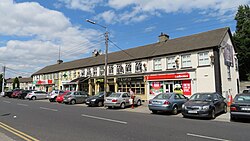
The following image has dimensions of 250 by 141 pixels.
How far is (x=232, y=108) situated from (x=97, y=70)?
2583 cm

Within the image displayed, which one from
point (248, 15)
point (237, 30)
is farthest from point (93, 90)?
point (248, 15)

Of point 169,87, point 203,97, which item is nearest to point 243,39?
point 169,87

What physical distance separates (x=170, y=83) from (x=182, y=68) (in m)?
2.24

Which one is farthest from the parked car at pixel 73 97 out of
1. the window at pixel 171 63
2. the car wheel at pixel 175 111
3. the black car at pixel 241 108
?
the black car at pixel 241 108

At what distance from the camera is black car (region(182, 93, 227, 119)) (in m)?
11.3

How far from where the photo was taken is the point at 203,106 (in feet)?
37.3

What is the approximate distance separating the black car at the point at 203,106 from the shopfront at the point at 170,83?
847 cm

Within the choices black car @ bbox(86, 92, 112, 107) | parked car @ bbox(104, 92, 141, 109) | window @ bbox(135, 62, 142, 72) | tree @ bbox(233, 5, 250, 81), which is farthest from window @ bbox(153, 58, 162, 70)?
tree @ bbox(233, 5, 250, 81)

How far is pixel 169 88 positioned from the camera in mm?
23125

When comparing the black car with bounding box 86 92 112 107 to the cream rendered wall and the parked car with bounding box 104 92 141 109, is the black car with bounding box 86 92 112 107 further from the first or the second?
the cream rendered wall

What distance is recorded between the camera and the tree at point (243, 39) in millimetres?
37594

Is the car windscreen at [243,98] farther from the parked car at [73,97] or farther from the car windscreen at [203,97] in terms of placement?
the parked car at [73,97]

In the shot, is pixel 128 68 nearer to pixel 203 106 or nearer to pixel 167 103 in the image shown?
pixel 167 103

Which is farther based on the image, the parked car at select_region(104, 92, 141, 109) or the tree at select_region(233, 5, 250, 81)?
the tree at select_region(233, 5, 250, 81)
